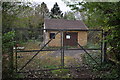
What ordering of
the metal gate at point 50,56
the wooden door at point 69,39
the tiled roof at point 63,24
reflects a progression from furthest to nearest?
the tiled roof at point 63,24
the wooden door at point 69,39
the metal gate at point 50,56

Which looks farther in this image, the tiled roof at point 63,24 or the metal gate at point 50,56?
the tiled roof at point 63,24

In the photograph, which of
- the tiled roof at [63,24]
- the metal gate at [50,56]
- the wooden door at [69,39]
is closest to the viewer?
the metal gate at [50,56]

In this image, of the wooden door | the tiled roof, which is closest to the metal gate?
the wooden door

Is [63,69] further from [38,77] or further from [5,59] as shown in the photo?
[5,59]

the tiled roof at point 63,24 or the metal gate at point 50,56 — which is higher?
the tiled roof at point 63,24

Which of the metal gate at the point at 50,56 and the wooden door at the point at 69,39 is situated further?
the wooden door at the point at 69,39

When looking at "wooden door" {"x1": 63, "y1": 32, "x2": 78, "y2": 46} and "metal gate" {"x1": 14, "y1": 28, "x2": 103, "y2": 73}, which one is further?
"wooden door" {"x1": 63, "y1": 32, "x2": 78, "y2": 46}

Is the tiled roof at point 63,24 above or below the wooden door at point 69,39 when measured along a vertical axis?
above

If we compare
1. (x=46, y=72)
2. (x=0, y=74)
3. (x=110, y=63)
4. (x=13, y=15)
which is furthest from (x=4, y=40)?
(x=110, y=63)

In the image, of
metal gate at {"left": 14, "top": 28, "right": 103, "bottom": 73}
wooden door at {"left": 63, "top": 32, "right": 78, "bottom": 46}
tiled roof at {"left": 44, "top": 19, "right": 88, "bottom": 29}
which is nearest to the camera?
metal gate at {"left": 14, "top": 28, "right": 103, "bottom": 73}

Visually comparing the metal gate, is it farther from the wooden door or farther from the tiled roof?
the tiled roof

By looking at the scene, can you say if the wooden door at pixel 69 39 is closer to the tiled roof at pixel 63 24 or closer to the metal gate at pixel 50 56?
the metal gate at pixel 50 56

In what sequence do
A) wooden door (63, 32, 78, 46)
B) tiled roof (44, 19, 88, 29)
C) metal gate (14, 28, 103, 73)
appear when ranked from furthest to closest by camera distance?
tiled roof (44, 19, 88, 29)
wooden door (63, 32, 78, 46)
metal gate (14, 28, 103, 73)

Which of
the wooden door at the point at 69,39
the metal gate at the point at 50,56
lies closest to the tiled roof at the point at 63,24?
the wooden door at the point at 69,39
